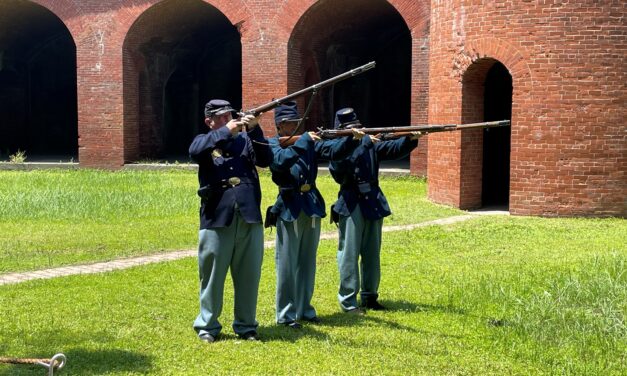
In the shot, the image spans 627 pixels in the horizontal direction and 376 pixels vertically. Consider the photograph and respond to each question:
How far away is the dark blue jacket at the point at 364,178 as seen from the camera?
22.8 feet

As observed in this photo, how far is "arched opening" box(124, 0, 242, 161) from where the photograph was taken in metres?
22.2

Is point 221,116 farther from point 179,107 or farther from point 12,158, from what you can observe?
point 179,107

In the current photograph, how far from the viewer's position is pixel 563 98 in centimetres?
1271

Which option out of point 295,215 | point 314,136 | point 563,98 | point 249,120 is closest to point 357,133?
point 314,136

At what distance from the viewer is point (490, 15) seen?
1327 centimetres

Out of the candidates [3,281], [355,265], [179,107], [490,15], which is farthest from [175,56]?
[355,265]

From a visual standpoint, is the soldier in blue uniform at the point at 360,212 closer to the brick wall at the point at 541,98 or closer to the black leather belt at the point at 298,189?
the black leather belt at the point at 298,189

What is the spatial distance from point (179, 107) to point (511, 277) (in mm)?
20254

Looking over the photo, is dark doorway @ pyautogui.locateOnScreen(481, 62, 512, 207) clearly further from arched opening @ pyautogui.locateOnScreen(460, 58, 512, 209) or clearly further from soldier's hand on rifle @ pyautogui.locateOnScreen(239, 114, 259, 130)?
soldier's hand on rifle @ pyautogui.locateOnScreen(239, 114, 259, 130)

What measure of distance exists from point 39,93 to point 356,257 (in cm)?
2458

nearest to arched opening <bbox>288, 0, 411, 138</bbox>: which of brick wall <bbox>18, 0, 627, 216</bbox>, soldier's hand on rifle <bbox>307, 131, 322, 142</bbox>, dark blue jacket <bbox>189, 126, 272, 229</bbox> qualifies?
brick wall <bbox>18, 0, 627, 216</bbox>

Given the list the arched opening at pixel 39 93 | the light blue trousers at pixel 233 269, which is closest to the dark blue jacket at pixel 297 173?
the light blue trousers at pixel 233 269

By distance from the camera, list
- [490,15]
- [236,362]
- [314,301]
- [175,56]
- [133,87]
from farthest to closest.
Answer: [175,56] < [133,87] < [490,15] < [314,301] < [236,362]

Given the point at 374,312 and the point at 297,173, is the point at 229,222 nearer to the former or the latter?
the point at 297,173
